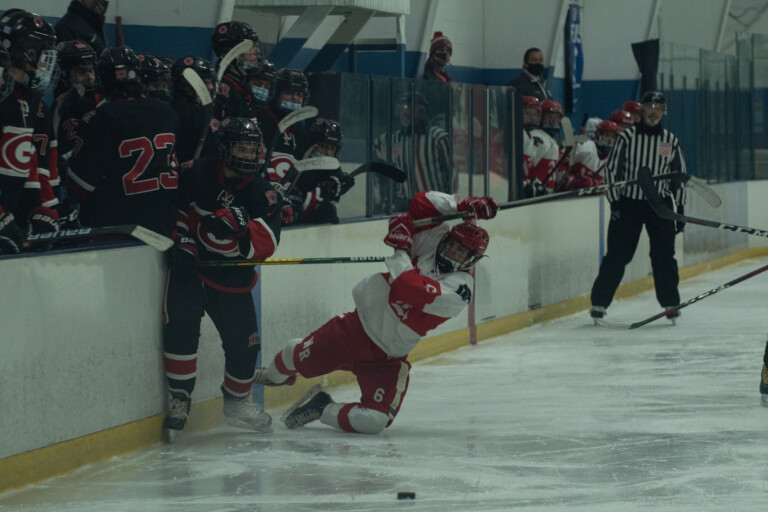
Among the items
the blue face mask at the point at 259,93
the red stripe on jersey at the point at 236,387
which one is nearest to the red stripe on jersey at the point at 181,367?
the red stripe on jersey at the point at 236,387

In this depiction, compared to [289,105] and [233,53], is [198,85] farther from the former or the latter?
[289,105]

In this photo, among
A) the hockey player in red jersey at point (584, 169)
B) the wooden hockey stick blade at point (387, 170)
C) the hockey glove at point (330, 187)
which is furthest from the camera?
the hockey player in red jersey at point (584, 169)

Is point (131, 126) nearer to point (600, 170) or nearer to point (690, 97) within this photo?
point (600, 170)

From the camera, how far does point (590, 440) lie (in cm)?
494

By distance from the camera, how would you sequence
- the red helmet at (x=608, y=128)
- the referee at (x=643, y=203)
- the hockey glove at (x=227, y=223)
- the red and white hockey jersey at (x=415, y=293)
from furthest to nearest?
the red helmet at (x=608, y=128) → the referee at (x=643, y=203) → the red and white hockey jersey at (x=415, y=293) → the hockey glove at (x=227, y=223)

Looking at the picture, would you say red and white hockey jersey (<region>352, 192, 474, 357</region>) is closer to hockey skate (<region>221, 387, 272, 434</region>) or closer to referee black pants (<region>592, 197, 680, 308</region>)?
hockey skate (<region>221, 387, 272, 434</region>)

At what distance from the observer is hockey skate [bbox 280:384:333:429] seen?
5.09 m

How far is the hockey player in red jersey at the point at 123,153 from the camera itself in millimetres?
4793

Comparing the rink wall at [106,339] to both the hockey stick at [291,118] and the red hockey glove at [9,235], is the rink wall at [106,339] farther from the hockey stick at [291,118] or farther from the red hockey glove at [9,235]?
the hockey stick at [291,118]

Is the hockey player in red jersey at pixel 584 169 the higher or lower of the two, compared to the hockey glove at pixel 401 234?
higher

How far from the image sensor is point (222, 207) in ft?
16.0

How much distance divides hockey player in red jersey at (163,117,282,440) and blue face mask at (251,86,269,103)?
1.81 feet

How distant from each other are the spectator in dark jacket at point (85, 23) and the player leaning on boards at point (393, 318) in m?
1.62

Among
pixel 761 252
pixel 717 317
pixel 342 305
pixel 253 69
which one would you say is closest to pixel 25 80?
pixel 253 69
